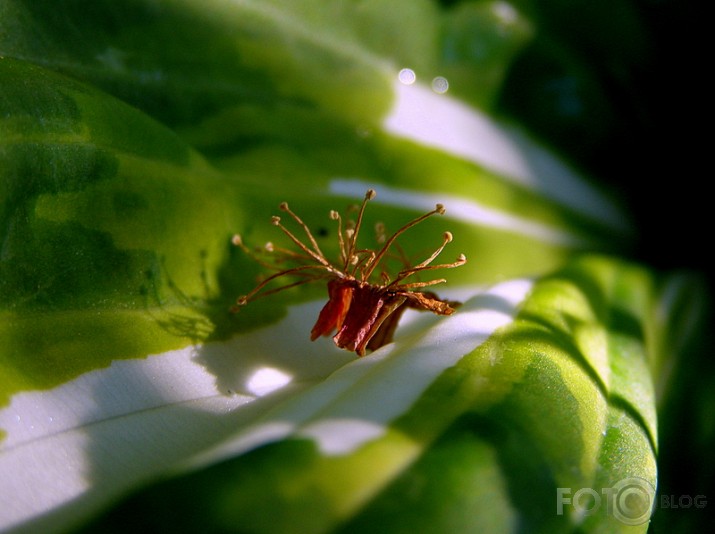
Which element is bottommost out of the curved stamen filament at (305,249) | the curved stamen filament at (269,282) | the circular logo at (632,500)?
the curved stamen filament at (269,282)

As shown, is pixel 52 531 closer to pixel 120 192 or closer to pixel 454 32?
pixel 120 192

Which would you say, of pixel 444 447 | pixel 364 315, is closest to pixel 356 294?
pixel 364 315

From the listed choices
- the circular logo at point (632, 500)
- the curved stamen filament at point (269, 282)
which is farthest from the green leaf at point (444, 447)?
the curved stamen filament at point (269, 282)

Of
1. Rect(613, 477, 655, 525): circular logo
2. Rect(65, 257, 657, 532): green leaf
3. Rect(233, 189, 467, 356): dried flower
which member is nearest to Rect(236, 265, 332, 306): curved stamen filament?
Rect(233, 189, 467, 356): dried flower

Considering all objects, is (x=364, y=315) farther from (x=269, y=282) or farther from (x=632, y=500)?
(x=632, y=500)

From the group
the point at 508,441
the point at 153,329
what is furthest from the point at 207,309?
the point at 508,441

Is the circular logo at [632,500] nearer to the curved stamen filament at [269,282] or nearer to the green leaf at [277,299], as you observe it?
the green leaf at [277,299]

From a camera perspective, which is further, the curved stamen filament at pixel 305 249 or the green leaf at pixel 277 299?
the curved stamen filament at pixel 305 249
